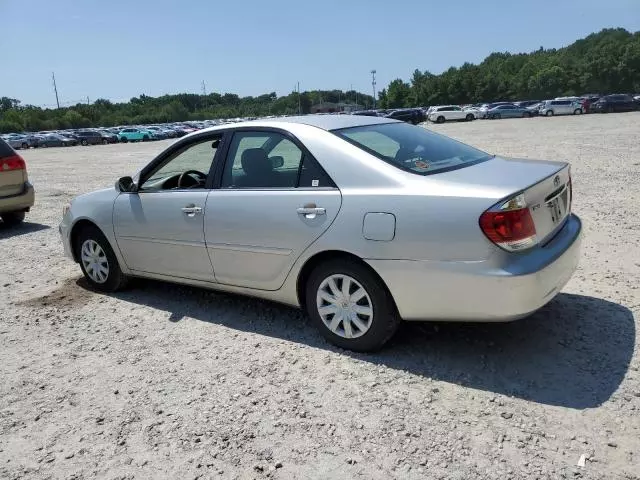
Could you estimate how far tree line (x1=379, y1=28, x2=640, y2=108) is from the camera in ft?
335

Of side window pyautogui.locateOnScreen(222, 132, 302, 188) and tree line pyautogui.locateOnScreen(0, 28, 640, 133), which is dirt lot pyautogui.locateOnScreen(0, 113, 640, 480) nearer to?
side window pyautogui.locateOnScreen(222, 132, 302, 188)

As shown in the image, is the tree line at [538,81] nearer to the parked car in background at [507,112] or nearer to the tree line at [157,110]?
the tree line at [157,110]

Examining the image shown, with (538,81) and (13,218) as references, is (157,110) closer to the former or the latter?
(538,81)

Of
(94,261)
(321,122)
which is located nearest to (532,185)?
(321,122)

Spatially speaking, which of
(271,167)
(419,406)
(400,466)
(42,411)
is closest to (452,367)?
(419,406)

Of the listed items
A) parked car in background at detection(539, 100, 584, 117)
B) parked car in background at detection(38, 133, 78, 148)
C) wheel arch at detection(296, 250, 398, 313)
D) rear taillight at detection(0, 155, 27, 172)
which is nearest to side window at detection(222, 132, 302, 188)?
wheel arch at detection(296, 250, 398, 313)

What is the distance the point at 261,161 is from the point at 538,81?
11935 centimetres

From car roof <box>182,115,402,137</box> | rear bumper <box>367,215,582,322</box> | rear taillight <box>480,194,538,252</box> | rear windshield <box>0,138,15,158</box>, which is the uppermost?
car roof <box>182,115,402,137</box>

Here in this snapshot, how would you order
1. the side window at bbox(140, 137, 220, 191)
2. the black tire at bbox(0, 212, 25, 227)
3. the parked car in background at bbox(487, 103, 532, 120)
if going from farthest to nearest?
the parked car in background at bbox(487, 103, 532, 120) → the black tire at bbox(0, 212, 25, 227) → the side window at bbox(140, 137, 220, 191)

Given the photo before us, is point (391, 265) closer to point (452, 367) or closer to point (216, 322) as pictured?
point (452, 367)

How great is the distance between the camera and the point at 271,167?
4.27 metres

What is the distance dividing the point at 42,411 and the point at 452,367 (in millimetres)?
2610

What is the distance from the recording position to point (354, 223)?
363 cm

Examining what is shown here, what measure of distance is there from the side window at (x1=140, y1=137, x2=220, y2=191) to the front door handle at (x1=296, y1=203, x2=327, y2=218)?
4.00 ft
